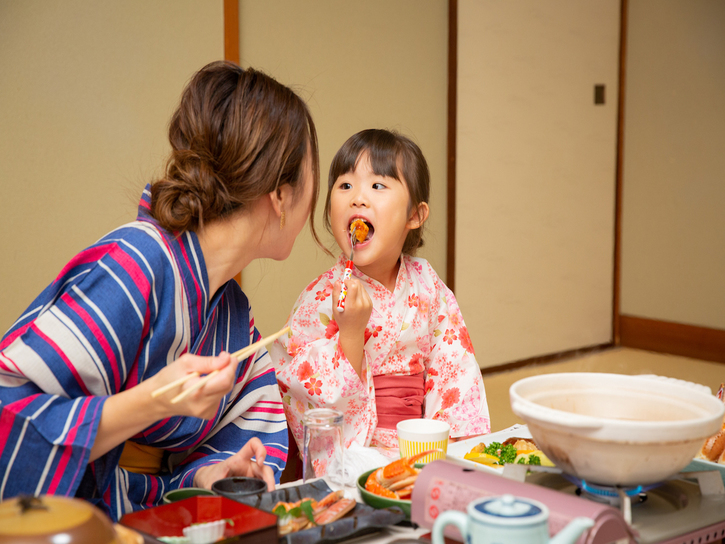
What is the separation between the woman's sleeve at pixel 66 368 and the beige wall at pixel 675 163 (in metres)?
4.56

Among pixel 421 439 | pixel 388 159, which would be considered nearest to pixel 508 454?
pixel 421 439

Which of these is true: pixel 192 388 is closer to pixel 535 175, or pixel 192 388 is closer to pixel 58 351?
pixel 58 351

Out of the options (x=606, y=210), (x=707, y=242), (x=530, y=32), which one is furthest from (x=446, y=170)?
(x=707, y=242)

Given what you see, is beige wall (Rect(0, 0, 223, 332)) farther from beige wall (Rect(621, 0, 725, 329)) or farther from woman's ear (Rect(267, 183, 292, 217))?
beige wall (Rect(621, 0, 725, 329))

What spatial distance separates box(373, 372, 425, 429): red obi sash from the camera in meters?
1.72

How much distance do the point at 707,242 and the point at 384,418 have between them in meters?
3.92

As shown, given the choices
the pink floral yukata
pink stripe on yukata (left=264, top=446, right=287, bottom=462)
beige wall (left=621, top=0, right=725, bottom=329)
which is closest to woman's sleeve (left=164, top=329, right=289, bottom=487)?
pink stripe on yukata (left=264, top=446, right=287, bottom=462)

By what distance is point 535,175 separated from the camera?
4688mm

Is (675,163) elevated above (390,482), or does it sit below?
above

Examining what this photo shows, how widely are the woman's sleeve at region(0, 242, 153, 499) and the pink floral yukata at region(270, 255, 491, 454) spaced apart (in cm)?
49

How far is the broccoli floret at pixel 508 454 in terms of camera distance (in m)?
1.20

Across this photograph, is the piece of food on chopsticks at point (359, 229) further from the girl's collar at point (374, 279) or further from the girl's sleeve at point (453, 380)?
the girl's sleeve at point (453, 380)

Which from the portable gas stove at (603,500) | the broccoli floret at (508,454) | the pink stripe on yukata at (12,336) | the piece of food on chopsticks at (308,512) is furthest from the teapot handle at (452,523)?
the pink stripe on yukata at (12,336)

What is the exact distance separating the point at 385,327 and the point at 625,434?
3.22ft
